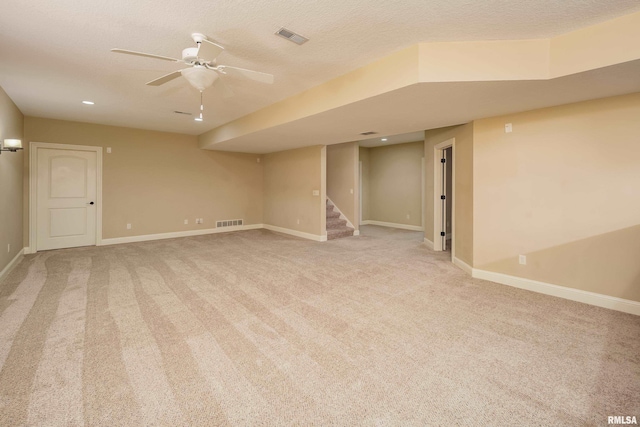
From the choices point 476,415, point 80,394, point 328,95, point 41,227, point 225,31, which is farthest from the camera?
point 41,227

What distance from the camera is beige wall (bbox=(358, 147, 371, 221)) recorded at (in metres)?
9.64

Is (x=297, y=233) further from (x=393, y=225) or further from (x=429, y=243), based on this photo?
(x=393, y=225)

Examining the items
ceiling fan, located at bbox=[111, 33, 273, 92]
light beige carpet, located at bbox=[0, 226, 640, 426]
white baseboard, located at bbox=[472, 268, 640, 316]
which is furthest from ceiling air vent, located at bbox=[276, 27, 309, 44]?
white baseboard, located at bbox=[472, 268, 640, 316]

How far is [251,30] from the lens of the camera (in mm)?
2434

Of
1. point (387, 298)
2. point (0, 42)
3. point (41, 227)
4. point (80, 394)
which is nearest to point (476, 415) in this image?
point (387, 298)

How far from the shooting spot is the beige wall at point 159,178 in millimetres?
6031

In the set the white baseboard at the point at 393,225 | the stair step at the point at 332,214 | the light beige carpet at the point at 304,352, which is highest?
the stair step at the point at 332,214

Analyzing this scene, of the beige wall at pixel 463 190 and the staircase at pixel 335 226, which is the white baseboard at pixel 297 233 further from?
the beige wall at pixel 463 190

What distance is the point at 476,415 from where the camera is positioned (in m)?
1.62

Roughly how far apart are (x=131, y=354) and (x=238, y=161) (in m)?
6.61

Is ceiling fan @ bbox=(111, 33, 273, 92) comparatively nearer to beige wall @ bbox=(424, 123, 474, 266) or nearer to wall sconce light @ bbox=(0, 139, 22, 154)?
wall sconce light @ bbox=(0, 139, 22, 154)

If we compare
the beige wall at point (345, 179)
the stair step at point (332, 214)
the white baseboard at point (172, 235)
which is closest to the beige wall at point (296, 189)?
the white baseboard at point (172, 235)

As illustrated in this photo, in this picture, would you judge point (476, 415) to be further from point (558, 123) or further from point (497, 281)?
point (558, 123)

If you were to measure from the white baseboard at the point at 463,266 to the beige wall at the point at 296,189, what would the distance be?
308 cm
